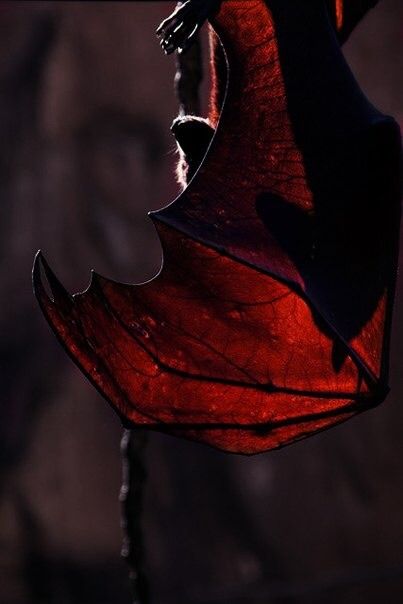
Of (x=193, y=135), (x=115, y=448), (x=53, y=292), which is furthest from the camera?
(x=115, y=448)

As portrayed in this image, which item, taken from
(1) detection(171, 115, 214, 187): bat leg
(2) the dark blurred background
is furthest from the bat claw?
(2) the dark blurred background

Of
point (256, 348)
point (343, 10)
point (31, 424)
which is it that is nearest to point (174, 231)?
point (256, 348)

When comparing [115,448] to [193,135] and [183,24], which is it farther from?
[183,24]

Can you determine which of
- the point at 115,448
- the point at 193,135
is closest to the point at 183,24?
the point at 193,135

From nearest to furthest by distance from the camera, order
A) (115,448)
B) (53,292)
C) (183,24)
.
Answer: (183,24) → (53,292) → (115,448)

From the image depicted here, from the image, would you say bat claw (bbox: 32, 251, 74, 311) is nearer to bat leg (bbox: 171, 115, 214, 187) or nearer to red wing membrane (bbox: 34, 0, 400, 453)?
red wing membrane (bbox: 34, 0, 400, 453)

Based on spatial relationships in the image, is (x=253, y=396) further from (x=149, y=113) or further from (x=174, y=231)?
(x=149, y=113)

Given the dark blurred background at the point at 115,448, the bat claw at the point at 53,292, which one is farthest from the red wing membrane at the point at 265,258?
the dark blurred background at the point at 115,448
